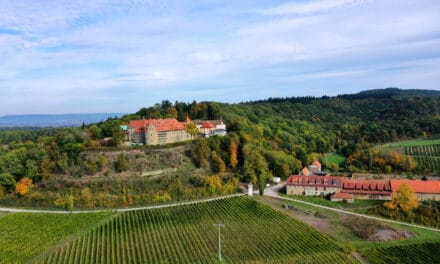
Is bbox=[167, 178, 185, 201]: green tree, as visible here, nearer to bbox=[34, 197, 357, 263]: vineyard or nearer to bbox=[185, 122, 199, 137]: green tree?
bbox=[34, 197, 357, 263]: vineyard

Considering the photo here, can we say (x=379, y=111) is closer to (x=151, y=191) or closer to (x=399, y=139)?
(x=399, y=139)

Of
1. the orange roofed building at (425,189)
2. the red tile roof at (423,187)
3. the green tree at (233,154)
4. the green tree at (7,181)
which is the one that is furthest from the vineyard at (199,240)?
the green tree at (7,181)

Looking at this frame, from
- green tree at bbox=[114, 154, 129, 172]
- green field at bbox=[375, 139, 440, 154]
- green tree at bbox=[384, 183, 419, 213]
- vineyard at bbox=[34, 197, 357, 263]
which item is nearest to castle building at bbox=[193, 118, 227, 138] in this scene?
green tree at bbox=[114, 154, 129, 172]

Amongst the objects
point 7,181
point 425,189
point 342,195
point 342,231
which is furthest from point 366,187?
point 7,181

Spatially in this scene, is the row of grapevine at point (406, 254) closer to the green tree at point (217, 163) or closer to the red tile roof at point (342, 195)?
the red tile roof at point (342, 195)

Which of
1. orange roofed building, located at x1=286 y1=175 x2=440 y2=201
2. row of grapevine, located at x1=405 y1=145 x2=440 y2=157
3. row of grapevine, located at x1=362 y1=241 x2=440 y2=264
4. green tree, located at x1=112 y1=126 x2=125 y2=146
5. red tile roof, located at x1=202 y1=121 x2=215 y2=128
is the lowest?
row of grapevine, located at x1=362 y1=241 x2=440 y2=264

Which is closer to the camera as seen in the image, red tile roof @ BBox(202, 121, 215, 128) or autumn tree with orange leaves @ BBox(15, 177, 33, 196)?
autumn tree with orange leaves @ BBox(15, 177, 33, 196)

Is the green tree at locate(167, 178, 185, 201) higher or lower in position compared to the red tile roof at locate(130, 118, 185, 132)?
lower

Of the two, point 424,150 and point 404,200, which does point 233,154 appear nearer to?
point 404,200
